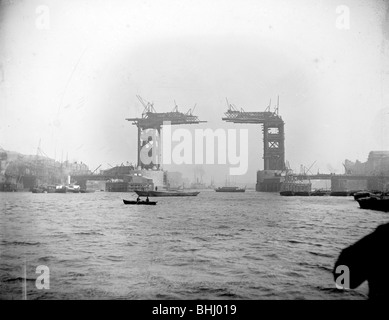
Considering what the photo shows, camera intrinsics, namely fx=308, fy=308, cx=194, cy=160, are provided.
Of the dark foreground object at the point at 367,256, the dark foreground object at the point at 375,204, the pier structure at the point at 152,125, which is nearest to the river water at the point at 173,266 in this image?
the dark foreground object at the point at 367,256

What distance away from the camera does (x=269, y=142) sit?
118250 millimetres

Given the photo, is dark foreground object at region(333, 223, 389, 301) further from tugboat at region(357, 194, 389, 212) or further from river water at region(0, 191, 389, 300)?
tugboat at region(357, 194, 389, 212)

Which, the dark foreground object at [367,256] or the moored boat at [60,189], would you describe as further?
the moored boat at [60,189]

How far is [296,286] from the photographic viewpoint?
7.63 metres

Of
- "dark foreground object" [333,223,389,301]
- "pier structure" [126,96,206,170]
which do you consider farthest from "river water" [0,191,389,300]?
"pier structure" [126,96,206,170]

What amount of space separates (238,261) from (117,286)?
463 centimetres

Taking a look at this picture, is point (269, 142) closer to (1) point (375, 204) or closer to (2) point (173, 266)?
(1) point (375, 204)

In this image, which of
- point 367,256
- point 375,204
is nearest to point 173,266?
point 367,256

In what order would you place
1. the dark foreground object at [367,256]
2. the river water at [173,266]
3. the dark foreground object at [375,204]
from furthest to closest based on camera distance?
the dark foreground object at [375,204] → the river water at [173,266] → the dark foreground object at [367,256]

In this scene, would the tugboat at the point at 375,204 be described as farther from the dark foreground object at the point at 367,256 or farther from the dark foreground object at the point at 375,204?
the dark foreground object at the point at 367,256

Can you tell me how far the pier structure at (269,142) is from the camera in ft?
357

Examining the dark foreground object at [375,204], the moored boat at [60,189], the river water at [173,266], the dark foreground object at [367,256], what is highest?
the dark foreground object at [367,256]

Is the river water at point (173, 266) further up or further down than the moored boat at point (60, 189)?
further up
